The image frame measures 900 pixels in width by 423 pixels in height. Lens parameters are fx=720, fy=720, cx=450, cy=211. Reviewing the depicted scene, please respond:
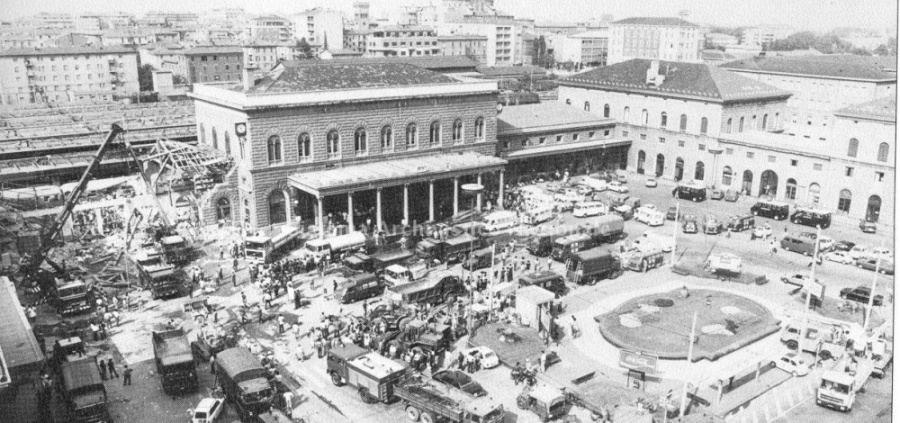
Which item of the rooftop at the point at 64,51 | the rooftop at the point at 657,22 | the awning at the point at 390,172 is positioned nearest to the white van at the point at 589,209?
the awning at the point at 390,172

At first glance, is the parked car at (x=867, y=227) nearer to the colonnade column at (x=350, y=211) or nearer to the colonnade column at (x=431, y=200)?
the colonnade column at (x=431, y=200)

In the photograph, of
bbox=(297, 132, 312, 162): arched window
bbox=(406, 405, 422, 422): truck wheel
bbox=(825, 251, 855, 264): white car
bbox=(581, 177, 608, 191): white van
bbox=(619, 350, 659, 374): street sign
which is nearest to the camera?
bbox=(406, 405, 422, 422): truck wheel

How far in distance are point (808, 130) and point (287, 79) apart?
167 ft

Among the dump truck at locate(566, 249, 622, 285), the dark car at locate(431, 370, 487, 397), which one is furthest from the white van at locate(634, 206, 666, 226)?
the dark car at locate(431, 370, 487, 397)

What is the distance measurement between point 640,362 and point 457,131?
35.3m

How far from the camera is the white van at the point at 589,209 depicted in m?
61.6

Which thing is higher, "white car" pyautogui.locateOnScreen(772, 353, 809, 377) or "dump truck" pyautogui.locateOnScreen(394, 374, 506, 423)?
"dump truck" pyautogui.locateOnScreen(394, 374, 506, 423)

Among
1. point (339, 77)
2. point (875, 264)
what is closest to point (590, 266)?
point (875, 264)

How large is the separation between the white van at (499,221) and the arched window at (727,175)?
25791 millimetres

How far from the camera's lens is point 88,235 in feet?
178

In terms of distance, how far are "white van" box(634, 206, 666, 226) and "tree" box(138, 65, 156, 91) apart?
10558cm

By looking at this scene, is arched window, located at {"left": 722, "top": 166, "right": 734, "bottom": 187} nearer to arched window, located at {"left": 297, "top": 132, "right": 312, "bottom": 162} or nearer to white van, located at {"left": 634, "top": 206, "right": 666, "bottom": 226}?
white van, located at {"left": 634, "top": 206, "right": 666, "bottom": 226}

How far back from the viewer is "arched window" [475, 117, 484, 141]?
215 feet

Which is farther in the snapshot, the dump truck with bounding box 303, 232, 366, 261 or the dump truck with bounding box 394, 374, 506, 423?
the dump truck with bounding box 303, 232, 366, 261
